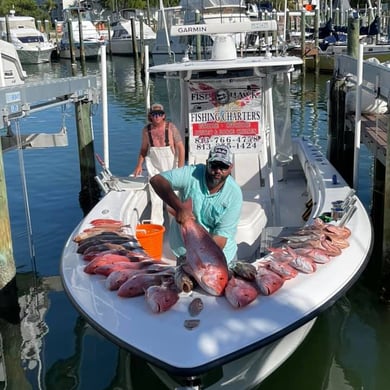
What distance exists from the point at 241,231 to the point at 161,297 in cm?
246

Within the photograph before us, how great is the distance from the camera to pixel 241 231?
670 centimetres

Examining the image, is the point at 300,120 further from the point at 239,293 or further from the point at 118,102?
the point at 239,293

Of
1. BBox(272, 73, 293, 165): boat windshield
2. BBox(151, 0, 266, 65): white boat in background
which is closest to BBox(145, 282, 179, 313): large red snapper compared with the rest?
BBox(272, 73, 293, 165): boat windshield

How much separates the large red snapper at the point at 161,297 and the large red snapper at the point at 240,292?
394mm

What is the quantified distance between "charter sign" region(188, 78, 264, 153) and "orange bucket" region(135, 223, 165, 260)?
197 centimetres

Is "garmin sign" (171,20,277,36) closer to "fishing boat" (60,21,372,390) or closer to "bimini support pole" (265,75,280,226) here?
"fishing boat" (60,21,372,390)

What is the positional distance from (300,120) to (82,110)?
1165cm

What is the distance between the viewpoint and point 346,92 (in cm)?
1082

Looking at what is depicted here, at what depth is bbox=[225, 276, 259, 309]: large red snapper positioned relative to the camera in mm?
4340

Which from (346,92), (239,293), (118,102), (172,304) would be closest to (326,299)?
(239,293)

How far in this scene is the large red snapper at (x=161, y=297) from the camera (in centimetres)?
434

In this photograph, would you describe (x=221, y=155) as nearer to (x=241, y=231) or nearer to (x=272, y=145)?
(x=241, y=231)

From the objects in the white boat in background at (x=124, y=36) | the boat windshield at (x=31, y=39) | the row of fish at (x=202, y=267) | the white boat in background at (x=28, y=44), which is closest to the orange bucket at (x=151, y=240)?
the row of fish at (x=202, y=267)

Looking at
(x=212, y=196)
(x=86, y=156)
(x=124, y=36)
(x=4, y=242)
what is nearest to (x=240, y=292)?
(x=212, y=196)
